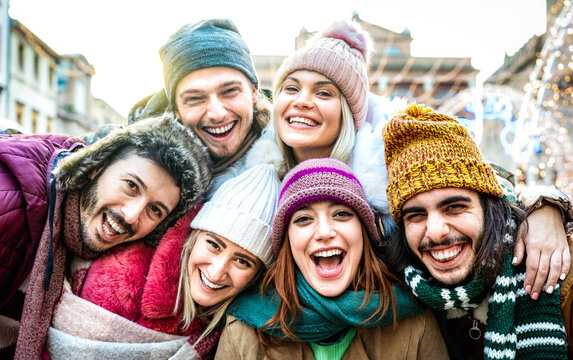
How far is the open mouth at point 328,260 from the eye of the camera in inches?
94.2

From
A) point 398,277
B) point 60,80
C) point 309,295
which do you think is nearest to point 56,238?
point 309,295

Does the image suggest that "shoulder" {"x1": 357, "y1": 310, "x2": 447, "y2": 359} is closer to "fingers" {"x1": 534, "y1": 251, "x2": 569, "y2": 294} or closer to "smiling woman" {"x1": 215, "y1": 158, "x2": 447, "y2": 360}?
"smiling woman" {"x1": 215, "y1": 158, "x2": 447, "y2": 360}

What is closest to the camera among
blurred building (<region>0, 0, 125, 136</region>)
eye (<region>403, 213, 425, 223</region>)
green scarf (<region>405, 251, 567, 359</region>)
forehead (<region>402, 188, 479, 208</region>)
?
green scarf (<region>405, 251, 567, 359</region>)

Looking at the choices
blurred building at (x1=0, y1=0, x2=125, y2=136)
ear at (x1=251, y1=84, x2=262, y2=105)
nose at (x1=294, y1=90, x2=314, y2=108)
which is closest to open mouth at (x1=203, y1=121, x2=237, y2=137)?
ear at (x1=251, y1=84, x2=262, y2=105)

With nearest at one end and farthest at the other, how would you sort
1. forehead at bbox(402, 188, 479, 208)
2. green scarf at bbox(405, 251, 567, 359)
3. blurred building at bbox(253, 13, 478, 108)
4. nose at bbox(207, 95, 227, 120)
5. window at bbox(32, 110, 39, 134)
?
green scarf at bbox(405, 251, 567, 359)
forehead at bbox(402, 188, 479, 208)
nose at bbox(207, 95, 227, 120)
window at bbox(32, 110, 39, 134)
blurred building at bbox(253, 13, 478, 108)

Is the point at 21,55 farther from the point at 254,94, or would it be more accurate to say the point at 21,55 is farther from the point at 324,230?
the point at 324,230

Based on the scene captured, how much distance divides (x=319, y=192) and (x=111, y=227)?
4.57 ft

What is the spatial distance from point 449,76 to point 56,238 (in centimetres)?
2625

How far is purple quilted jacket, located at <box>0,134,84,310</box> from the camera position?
2.26 meters

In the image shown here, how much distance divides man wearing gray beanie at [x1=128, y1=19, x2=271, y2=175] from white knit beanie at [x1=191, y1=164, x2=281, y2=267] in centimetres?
54

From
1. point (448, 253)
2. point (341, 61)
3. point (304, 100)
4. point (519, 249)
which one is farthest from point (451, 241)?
point (341, 61)

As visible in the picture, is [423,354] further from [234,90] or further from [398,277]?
[234,90]

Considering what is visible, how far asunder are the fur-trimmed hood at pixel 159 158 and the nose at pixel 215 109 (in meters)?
0.37

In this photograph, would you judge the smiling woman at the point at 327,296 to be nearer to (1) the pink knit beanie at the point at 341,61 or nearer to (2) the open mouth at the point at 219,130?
(1) the pink knit beanie at the point at 341,61
